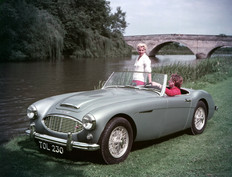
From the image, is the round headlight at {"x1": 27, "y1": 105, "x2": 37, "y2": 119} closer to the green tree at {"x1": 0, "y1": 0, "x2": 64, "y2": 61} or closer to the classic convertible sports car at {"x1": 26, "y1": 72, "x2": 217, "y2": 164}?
the classic convertible sports car at {"x1": 26, "y1": 72, "x2": 217, "y2": 164}

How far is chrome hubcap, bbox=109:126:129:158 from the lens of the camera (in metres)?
4.01

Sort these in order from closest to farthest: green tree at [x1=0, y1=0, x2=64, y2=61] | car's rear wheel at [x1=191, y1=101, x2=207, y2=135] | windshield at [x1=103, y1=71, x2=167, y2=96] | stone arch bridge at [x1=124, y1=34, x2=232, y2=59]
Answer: windshield at [x1=103, y1=71, x2=167, y2=96], car's rear wheel at [x1=191, y1=101, x2=207, y2=135], green tree at [x1=0, y1=0, x2=64, y2=61], stone arch bridge at [x1=124, y1=34, x2=232, y2=59]

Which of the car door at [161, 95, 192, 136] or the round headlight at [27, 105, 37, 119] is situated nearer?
the round headlight at [27, 105, 37, 119]

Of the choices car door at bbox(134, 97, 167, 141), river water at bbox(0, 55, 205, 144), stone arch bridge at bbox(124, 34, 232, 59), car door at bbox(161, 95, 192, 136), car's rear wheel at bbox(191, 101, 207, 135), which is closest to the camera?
car door at bbox(134, 97, 167, 141)

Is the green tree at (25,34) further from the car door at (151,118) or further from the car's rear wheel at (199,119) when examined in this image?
the car door at (151,118)

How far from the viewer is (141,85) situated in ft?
16.9

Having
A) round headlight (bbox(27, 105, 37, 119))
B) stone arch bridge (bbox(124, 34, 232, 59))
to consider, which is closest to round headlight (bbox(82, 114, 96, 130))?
round headlight (bbox(27, 105, 37, 119))

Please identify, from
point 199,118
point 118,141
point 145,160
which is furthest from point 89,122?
point 199,118

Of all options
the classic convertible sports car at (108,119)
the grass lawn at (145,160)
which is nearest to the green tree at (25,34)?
the grass lawn at (145,160)

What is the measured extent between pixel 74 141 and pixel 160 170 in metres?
1.14

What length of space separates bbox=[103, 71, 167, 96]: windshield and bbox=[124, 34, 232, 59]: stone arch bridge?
50779 millimetres

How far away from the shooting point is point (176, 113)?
197 inches

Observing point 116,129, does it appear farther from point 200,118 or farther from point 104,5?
point 104,5

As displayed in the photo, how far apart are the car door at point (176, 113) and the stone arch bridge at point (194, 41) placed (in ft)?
166
